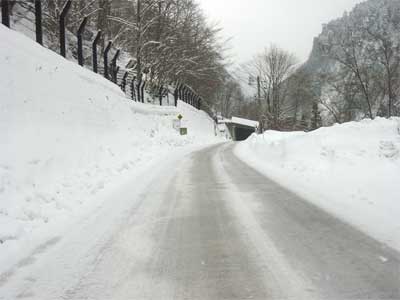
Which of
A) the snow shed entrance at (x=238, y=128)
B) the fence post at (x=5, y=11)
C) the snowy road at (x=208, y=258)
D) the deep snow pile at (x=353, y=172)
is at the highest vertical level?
the fence post at (x=5, y=11)

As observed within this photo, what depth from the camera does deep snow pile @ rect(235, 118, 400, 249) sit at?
546 cm

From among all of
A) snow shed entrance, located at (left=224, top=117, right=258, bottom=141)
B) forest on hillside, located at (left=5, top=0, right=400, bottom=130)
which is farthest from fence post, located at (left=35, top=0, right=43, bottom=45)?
snow shed entrance, located at (left=224, top=117, right=258, bottom=141)

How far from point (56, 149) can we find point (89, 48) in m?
21.7

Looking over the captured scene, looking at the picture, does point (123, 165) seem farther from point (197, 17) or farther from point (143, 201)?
point (197, 17)

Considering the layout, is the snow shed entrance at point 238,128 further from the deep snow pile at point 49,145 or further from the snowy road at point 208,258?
the snowy road at point 208,258

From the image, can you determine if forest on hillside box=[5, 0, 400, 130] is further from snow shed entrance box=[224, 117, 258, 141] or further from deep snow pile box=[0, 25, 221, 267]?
snow shed entrance box=[224, 117, 258, 141]

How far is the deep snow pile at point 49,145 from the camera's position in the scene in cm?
539

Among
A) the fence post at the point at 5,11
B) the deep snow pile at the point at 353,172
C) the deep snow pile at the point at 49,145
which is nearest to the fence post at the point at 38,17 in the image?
the deep snow pile at the point at 49,145

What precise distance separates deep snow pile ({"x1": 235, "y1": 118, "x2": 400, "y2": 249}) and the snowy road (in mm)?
528

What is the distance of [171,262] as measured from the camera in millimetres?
3781

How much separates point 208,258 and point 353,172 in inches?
220

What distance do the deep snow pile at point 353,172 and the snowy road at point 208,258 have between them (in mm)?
528

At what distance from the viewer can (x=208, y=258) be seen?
387 centimetres

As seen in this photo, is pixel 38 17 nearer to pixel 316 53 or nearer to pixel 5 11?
pixel 5 11
